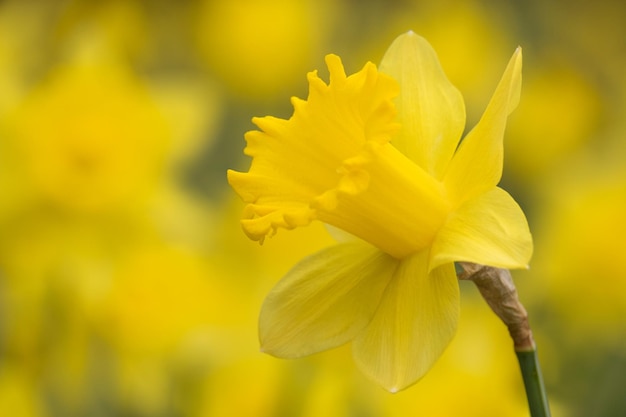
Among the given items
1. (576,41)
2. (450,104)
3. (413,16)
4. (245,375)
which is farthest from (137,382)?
(576,41)

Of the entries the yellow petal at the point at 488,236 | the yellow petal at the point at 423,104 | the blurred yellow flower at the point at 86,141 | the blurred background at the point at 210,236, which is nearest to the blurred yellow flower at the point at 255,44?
the blurred background at the point at 210,236

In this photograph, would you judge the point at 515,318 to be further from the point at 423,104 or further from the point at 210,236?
the point at 210,236

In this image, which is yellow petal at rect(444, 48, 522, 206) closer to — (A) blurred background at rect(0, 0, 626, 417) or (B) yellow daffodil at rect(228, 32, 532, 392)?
(B) yellow daffodil at rect(228, 32, 532, 392)

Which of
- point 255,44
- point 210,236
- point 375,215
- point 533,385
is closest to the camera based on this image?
point 533,385

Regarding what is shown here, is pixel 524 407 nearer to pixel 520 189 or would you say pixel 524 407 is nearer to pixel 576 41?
pixel 520 189

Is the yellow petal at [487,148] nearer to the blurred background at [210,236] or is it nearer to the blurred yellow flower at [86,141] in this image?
the blurred background at [210,236]

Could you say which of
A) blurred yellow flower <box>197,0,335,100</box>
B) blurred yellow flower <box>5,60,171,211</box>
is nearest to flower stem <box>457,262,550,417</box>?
blurred yellow flower <box>5,60,171,211</box>

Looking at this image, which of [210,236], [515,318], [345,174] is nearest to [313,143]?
[345,174]
